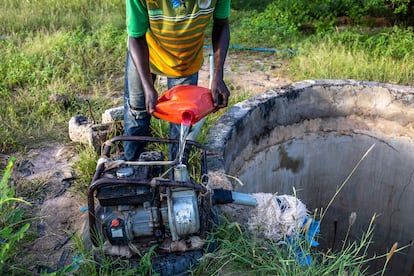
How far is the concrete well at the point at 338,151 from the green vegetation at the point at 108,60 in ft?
1.27

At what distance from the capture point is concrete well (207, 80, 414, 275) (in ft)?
12.4

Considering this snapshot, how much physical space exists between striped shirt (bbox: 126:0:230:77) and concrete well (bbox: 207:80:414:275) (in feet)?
2.34

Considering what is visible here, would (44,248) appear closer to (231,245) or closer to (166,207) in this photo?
(166,207)

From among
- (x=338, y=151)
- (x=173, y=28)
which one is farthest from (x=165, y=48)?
(x=338, y=151)

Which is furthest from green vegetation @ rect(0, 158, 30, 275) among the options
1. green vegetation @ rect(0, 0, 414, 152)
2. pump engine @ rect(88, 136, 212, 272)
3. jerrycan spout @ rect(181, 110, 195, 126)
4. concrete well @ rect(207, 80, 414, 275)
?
concrete well @ rect(207, 80, 414, 275)

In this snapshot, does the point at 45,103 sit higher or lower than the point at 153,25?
lower

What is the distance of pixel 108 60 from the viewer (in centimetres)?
528

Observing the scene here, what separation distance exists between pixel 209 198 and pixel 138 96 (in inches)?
36.4

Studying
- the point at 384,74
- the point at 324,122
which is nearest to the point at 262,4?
the point at 384,74

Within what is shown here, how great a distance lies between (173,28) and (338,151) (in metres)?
2.35

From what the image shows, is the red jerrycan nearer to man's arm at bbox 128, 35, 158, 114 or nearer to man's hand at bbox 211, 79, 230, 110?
man's hand at bbox 211, 79, 230, 110

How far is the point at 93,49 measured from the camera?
5.45 metres

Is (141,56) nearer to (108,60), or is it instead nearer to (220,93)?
(220,93)

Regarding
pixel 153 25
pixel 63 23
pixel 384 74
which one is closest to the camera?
pixel 153 25
